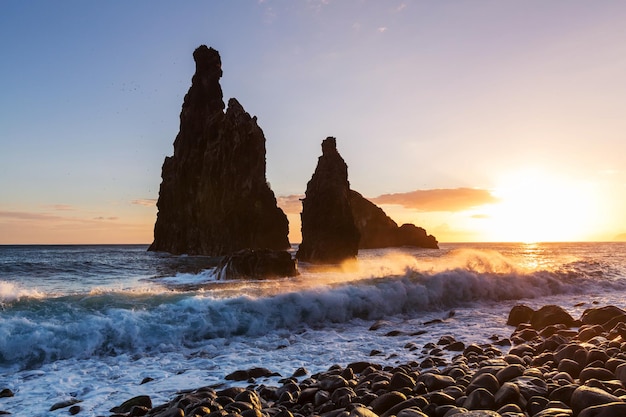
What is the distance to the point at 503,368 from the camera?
21.4ft

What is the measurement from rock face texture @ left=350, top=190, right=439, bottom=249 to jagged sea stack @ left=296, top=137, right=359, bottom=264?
58.2 m

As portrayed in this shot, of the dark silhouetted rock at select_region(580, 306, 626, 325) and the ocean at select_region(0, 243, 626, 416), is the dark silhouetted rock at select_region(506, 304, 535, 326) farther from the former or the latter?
the dark silhouetted rock at select_region(580, 306, 626, 325)

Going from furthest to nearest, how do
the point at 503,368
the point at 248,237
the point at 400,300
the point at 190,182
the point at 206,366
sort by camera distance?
1. the point at 190,182
2. the point at 248,237
3. the point at 400,300
4. the point at 206,366
5. the point at 503,368

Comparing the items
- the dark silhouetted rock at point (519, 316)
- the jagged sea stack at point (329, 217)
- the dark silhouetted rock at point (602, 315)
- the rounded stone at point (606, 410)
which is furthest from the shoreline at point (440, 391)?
the jagged sea stack at point (329, 217)

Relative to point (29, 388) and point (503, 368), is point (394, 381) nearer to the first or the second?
point (503, 368)

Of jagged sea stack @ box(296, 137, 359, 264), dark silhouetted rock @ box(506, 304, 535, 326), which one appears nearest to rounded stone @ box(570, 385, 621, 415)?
dark silhouetted rock @ box(506, 304, 535, 326)

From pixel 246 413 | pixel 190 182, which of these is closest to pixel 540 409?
pixel 246 413

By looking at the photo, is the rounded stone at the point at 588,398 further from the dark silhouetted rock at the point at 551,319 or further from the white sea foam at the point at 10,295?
the white sea foam at the point at 10,295

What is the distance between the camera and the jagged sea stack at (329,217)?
51062 mm

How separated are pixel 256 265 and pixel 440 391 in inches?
835

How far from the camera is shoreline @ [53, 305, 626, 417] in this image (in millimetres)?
5141

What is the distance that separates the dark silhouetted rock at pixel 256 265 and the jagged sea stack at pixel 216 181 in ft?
143

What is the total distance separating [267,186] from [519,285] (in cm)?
5713

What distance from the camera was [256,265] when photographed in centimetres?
2650
